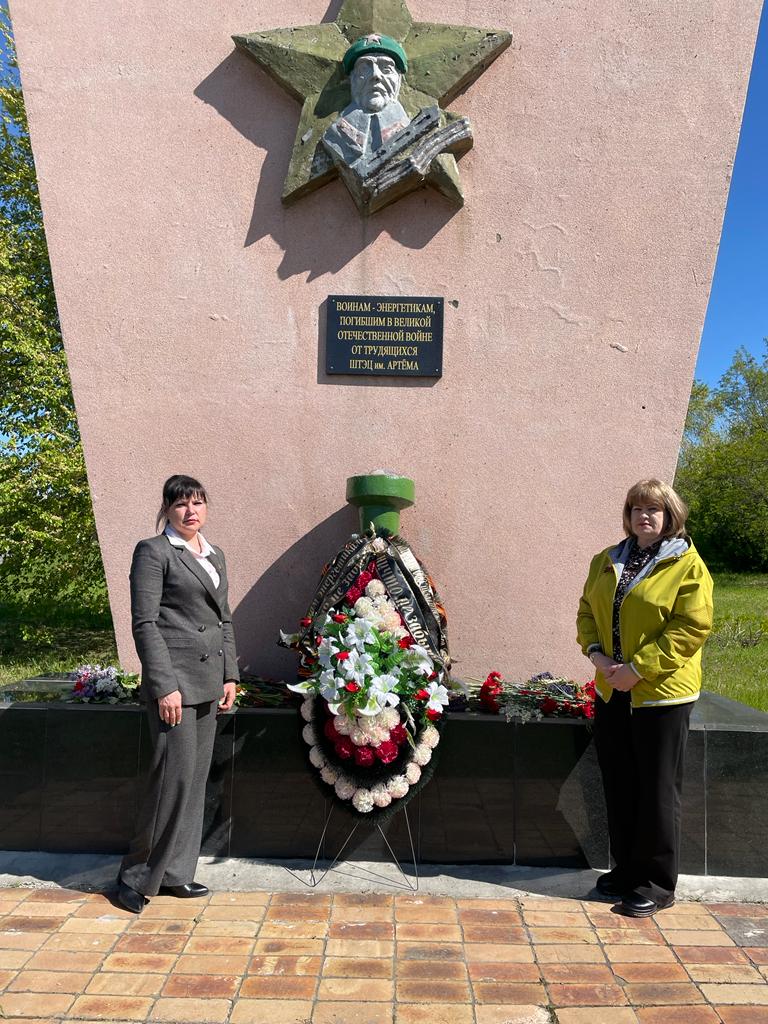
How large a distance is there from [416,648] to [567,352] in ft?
5.91

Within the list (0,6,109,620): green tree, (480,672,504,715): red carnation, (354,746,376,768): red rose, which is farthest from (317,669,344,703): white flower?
(0,6,109,620): green tree

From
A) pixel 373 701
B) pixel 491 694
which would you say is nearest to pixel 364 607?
pixel 373 701

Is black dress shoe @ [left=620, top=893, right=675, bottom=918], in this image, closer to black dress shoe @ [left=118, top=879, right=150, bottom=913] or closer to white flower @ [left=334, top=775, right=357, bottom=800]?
white flower @ [left=334, top=775, right=357, bottom=800]

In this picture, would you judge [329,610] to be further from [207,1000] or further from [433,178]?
[433,178]

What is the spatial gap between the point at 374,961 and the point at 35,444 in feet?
21.7

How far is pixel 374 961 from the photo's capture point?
264 cm

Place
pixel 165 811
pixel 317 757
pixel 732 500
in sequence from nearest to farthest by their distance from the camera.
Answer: pixel 165 811
pixel 317 757
pixel 732 500

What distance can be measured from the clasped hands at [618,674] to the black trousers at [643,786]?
11cm

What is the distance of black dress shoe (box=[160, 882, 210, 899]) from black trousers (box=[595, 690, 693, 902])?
5.35 feet

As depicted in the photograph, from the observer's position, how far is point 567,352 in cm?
405

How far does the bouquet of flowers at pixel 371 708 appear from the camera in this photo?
3.09 meters

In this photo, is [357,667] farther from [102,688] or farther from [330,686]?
[102,688]

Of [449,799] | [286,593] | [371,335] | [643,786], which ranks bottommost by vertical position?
[449,799]

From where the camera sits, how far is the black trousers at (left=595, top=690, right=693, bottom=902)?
2.94 metres
